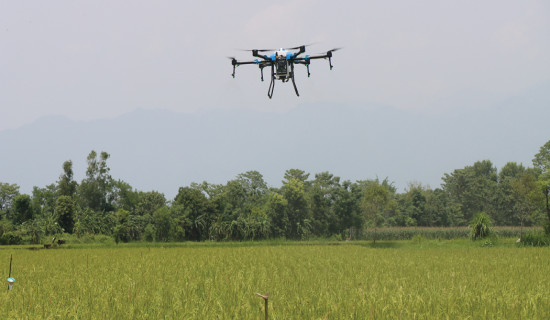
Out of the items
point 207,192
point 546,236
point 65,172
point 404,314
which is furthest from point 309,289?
point 65,172

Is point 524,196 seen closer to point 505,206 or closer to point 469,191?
point 505,206

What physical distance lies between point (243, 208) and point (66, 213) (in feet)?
87.7

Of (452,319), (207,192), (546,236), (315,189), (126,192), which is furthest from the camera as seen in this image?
(126,192)

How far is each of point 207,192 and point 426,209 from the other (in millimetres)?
45298

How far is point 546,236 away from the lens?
104 feet

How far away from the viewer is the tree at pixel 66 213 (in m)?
59.1

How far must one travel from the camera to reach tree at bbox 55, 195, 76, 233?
2327 inches

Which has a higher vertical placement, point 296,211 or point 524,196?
point 524,196

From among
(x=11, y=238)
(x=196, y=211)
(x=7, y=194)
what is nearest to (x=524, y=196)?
(x=196, y=211)

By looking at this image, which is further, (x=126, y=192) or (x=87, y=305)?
(x=126, y=192)

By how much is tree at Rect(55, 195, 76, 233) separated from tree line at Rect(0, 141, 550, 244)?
0.44 ft

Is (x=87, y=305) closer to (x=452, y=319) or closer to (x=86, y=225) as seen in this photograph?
(x=452, y=319)

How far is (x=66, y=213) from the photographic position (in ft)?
196

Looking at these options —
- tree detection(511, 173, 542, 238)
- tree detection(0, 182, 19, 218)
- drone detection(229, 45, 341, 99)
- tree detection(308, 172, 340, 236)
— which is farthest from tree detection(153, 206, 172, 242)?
tree detection(0, 182, 19, 218)
